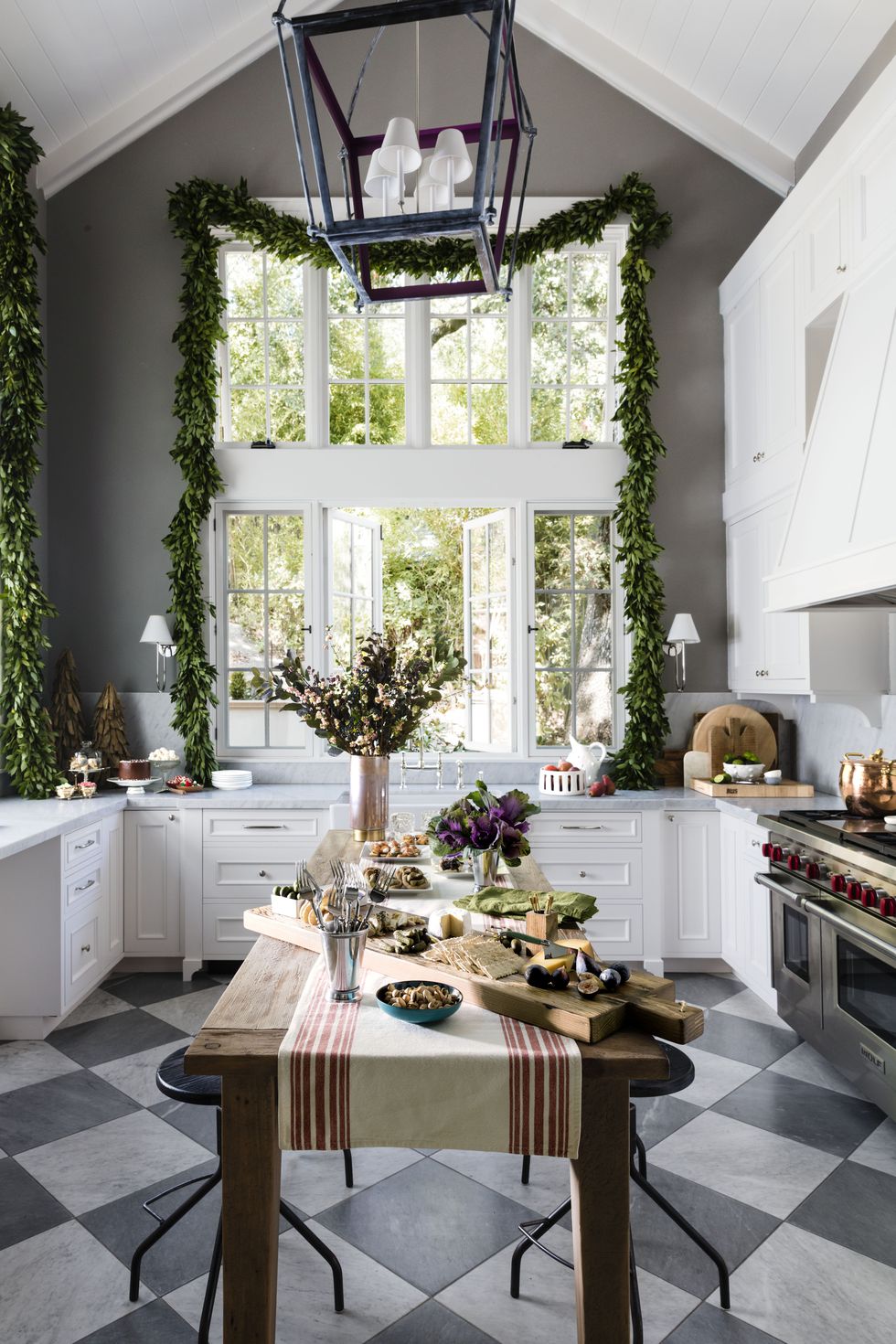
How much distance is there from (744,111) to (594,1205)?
5.32 meters

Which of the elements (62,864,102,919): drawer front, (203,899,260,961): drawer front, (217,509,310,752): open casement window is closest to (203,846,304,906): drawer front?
(203,899,260,961): drawer front

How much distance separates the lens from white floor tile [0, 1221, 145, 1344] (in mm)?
2059

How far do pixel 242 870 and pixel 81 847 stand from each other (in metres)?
0.81

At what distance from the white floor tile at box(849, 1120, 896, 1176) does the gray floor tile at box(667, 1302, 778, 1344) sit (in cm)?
91

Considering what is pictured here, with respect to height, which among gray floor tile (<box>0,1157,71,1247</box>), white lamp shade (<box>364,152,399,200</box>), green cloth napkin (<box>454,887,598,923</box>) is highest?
white lamp shade (<box>364,152,399,200</box>)

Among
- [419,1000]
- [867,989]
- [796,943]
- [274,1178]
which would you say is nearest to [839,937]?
[867,989]

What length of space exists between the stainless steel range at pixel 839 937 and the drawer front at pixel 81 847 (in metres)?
2.84

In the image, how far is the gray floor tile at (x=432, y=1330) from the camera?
1998 millimetres

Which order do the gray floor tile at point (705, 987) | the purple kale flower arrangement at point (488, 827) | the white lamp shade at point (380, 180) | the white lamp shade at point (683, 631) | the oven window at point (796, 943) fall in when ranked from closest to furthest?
the white lamp shade at point (380, 180), the purple kale flower arrangement at point (488, 827), the oven window at point (796, 943), the gray floor tile at point (705, 987), the white lamp shade at point (683, 631)

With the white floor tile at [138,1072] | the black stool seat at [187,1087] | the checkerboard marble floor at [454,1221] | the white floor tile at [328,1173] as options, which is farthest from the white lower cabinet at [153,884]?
the black stool seat at [187,1087]

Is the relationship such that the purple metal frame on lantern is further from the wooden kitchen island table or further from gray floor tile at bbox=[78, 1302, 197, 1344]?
gray floor tile at bbox=[78, 1302, 197, 1344]

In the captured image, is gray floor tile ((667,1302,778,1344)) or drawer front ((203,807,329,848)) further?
drawer front ((203,807,329,848))

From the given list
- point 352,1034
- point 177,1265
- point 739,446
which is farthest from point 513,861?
point 739,446

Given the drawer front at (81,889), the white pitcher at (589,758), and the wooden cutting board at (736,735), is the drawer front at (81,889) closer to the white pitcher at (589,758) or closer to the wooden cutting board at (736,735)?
the white pitcher at (589,758)
